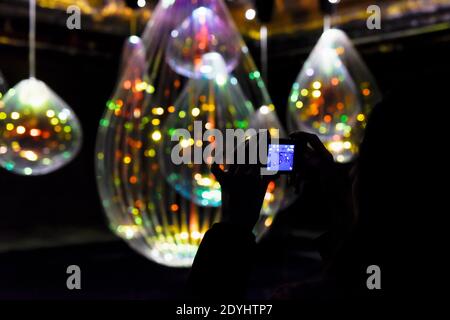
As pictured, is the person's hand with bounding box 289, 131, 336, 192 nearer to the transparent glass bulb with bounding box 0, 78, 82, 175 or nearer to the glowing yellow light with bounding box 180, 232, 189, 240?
the glowing yellow light with bounding box 180, 232, 189, 240

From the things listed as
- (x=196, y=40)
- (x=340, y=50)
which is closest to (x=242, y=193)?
(x=196, y=40)

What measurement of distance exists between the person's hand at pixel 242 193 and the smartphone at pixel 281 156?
0.36ft

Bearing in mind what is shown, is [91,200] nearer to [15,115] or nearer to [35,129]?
[35,129]

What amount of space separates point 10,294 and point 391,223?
10.4 feet

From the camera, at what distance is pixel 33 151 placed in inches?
98.2

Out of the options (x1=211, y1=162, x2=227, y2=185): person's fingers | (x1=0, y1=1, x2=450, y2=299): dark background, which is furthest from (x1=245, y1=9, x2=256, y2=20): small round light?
(x1=211, y1=162, x2=227, y2=185): person's fingers

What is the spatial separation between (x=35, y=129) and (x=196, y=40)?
34.7 inches

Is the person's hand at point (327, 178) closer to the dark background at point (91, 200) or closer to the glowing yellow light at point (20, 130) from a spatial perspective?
the glowing yellow light at point (20, 130)

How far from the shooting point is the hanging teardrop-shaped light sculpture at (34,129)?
231 cm

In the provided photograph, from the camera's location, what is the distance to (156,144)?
96.1 inches

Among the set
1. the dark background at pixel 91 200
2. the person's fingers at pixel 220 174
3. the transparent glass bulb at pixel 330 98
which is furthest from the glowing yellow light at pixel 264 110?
the person's fingers at pixel 220 174

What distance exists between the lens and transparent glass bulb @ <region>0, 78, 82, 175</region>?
231 cm
